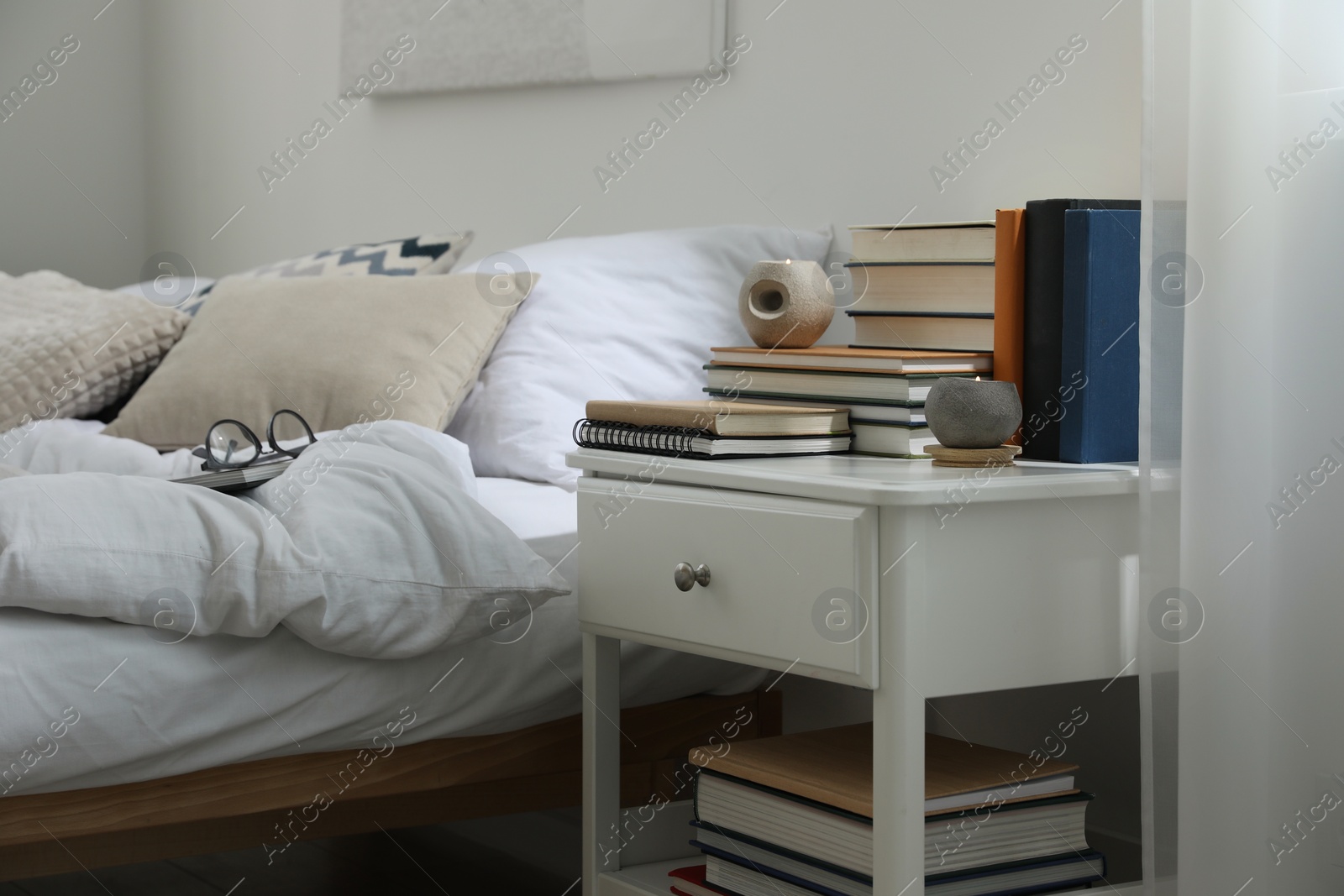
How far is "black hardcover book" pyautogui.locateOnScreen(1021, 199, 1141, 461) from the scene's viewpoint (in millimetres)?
1212

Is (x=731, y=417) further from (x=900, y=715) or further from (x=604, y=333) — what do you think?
(x=604, y=333)

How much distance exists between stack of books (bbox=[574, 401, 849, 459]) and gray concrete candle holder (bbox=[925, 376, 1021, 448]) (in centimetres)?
14

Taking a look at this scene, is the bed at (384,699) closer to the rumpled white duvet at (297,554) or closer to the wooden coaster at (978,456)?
the rumpled white duvet at (297,554)

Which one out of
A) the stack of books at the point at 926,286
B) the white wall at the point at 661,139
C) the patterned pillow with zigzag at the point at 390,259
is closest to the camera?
the stack of books at the point at 926,286

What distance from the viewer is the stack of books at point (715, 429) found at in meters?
1.19

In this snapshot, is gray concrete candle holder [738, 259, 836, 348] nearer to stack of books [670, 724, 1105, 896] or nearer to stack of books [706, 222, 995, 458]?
stack of books [706, 222, 995, 458]

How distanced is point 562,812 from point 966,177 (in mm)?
1074

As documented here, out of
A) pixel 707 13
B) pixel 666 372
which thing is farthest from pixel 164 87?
pixel 666 372

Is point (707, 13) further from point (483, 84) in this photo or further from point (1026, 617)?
point (1026, 617)

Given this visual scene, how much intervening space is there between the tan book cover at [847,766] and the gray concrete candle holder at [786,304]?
1.34 feet

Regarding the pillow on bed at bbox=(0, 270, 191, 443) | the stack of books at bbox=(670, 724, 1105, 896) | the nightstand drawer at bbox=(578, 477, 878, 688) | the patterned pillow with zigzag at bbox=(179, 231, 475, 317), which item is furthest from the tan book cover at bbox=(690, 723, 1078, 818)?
the pillow on bed at bbox=(0, 270, 191, 443)

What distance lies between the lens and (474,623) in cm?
121

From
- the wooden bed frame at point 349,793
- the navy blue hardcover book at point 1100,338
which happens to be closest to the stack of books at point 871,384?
the navy blue hardcover book at point 1100,338

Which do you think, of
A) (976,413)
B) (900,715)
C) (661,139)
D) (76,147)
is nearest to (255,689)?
(900,715)
